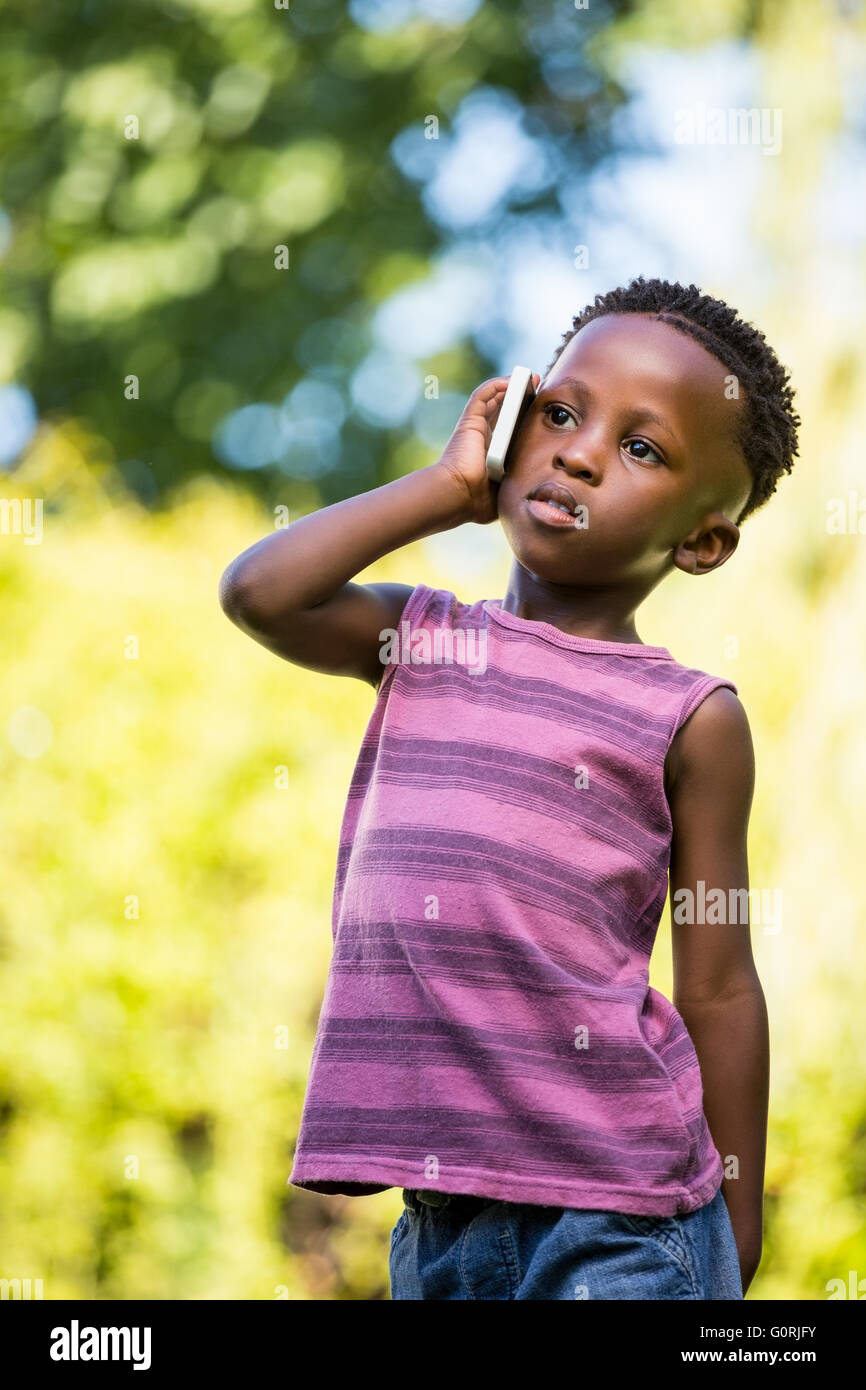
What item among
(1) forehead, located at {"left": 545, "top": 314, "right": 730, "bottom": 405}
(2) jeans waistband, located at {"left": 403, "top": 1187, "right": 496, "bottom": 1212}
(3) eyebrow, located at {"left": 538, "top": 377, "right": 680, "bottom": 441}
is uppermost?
(1) forehead, located at {"left": 545, "top": 314, "right": 730, "bottom": 405}

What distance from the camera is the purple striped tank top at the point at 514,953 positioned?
1.55m

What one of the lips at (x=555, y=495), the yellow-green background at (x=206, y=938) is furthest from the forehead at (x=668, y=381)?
the yellow-green background at (x=206, y=938)

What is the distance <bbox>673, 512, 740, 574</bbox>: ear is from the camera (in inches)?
74.4

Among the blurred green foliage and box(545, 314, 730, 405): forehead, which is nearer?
box(545, 314, 730, 405): forehead

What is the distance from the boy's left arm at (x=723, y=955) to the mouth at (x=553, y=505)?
0.30 metres

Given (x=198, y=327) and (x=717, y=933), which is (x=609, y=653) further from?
(x=198, y=327)

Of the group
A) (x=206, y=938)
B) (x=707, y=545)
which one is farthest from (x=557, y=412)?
(x=206, y=938)

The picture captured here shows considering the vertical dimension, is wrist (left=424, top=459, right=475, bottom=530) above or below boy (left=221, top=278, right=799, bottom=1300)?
above

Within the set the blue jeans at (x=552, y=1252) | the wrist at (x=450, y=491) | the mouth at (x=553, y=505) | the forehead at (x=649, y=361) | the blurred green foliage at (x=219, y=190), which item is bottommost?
the blue jeans at (x=552, y=1252)

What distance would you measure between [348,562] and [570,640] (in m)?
0.31

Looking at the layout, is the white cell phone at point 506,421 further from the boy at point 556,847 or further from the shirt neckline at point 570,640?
the shirt neckline at point 570,640

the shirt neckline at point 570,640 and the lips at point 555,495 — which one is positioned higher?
the lips at point 555,495

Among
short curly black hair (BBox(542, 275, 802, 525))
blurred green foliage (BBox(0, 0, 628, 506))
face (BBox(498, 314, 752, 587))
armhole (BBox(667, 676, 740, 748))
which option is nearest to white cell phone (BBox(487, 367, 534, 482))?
face (BBox(498, 314, 752, 587))

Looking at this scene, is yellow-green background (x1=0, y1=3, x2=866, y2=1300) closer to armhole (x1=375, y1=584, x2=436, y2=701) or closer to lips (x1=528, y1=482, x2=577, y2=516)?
armhole (x1=375, y1=584, x2=436, y2=701)
